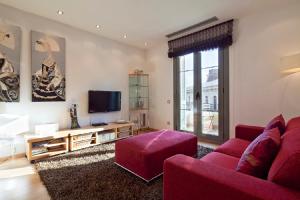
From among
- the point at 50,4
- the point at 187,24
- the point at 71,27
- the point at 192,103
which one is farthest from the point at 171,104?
the point at 50,4

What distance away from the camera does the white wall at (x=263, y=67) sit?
282cm

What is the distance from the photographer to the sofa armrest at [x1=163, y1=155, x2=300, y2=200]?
2.95 ft

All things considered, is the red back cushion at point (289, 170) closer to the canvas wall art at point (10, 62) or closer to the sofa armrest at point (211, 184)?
the sofa armrest at point (211, 184)

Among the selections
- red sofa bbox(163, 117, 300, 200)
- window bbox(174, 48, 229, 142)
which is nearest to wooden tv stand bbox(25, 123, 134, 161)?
window bbox(174, 48, 229, 142)

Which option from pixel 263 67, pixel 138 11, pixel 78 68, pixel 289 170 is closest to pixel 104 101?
pixel 78 68

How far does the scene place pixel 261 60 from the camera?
10.3 ft

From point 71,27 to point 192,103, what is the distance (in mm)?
3350

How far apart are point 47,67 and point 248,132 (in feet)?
A: 12.6

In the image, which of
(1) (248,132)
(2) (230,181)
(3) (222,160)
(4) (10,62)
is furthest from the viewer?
(4) (10,62)

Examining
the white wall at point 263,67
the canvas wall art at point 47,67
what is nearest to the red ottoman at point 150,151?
the white wall at point 263,67

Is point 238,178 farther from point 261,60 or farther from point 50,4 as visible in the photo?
point 50,4

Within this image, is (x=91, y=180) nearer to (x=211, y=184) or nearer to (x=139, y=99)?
(x=211, y=184)

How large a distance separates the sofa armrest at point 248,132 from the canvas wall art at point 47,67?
11.4 ft

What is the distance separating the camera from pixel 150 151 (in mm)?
2105
